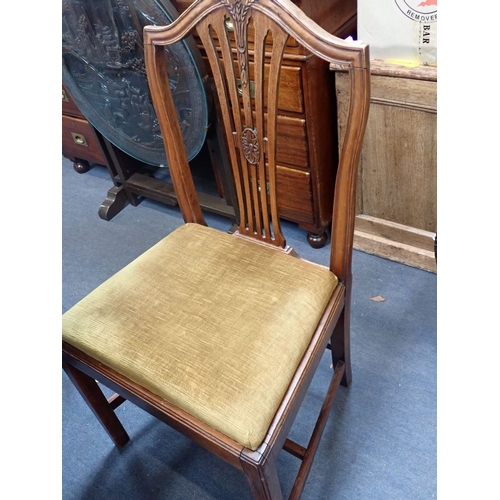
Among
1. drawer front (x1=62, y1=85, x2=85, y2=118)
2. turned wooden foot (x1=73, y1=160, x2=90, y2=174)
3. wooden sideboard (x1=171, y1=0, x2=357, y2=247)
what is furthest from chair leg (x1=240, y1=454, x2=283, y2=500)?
turned wooden foot (x1=73, y1=160, x2=90, y2=174)

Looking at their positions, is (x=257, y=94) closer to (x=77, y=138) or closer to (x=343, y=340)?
(x=343, y=340)

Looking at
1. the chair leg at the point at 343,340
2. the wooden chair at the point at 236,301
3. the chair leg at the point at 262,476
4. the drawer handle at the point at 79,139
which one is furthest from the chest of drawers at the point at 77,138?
the chair leg at the point at 262,476

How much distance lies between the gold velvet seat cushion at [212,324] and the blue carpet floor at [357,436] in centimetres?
44

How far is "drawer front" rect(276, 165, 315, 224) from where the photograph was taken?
4.81 ft

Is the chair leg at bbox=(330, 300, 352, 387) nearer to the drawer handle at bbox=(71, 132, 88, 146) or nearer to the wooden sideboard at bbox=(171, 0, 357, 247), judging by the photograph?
the wooden sideboard at bbox=(171, 0, 357, 247)

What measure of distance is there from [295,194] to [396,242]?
1.18ft

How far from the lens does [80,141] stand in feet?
6.88

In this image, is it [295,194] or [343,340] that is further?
Result: [295,194]

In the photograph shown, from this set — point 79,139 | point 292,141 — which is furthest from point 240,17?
point 79,139

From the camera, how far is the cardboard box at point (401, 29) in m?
1.05

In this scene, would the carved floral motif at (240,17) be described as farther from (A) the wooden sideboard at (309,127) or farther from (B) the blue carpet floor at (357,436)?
(B) the blue carpet floor at (357,436)

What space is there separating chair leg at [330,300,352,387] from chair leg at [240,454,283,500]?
39 centimetres

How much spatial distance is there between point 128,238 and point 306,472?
122cm

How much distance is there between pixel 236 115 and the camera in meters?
0.90
